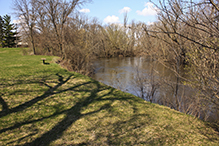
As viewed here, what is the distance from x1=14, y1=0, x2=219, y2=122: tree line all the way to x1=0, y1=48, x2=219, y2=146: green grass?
46.4 inches

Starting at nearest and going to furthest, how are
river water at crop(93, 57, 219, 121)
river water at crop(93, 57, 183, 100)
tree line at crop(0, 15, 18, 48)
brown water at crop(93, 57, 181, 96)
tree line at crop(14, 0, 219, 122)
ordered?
tree line at crop(14, 0, 219, 122) → river water at crop(93, 57, 219, 121) → river water at crop(93, 57, 183, 100) → brown water at crop(93, 57, 181, 96) → tree line at crop(0, 15, 18, 48)

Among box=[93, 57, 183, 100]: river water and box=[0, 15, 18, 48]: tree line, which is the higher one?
box=[0, 15, 18, 48]: tree line

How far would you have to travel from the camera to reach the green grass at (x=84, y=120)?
3867 mm

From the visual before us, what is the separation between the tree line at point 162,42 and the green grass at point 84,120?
1.18 metres

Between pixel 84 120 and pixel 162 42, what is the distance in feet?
24.7

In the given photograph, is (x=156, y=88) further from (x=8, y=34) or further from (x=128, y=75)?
(x=8, y=34)

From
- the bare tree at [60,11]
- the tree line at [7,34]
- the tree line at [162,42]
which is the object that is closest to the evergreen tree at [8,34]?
the tree line at [7,34]

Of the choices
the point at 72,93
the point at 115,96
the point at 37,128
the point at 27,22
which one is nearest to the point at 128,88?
the point at 115,96

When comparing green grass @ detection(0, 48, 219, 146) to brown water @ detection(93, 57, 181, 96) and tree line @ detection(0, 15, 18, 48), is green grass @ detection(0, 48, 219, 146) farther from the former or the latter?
tree line @ detection(0, 15, 18, 48)

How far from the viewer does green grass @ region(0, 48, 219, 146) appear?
3.87 m

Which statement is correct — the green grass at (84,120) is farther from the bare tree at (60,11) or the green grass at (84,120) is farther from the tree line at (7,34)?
the tree line at (7,34)

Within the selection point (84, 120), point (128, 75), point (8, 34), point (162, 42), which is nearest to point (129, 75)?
point (128, 75)

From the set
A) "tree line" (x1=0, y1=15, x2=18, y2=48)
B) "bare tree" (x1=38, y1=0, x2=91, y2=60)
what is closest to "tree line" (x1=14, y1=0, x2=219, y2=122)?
"bare tree" (x1=38, y1=0, x2=91, y2=60)

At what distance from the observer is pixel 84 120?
4887mm
